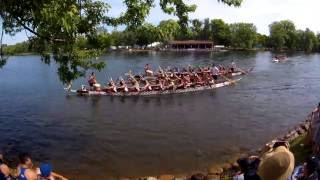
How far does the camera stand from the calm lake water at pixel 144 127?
18.4 meters

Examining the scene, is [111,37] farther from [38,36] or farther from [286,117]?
[286,117]

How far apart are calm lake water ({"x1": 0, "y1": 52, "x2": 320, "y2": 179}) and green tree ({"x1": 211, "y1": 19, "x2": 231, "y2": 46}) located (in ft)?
403

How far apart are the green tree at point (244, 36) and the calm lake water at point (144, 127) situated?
116787mm

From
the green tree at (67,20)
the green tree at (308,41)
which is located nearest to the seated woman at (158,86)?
the green tree at (67,20)

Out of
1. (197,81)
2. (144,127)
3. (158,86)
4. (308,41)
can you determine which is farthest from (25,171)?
(308,41)

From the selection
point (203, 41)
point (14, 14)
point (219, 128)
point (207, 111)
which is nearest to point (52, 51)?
point (14, 14)

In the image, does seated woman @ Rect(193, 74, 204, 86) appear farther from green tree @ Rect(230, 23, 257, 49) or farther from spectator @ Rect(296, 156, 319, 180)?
green tree @ Rect(230, 23, 257, 49)

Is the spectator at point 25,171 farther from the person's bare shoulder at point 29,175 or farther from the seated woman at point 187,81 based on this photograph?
the seated woman at point 187,81

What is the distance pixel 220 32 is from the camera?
538ft

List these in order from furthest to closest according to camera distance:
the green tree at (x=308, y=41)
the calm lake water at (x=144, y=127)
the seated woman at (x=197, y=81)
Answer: the green tree at (x=308, y=41)
the seated woman at (x=197, y=81)
the calm lake water at (x=144, y=127)

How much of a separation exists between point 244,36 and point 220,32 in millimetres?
11593

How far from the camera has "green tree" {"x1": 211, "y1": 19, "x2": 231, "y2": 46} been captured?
160875mm

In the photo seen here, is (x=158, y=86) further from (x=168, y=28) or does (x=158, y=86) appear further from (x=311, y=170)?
(x=311, y=170)

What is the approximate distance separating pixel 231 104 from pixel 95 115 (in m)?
9.51
